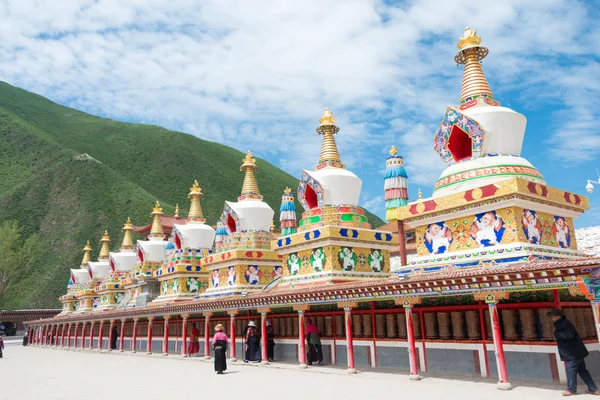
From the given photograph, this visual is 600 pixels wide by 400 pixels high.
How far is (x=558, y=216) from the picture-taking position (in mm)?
14438

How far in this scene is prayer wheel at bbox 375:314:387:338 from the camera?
49.5 feet

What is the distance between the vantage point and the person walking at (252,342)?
61.2ft

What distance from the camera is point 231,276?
24.8 m

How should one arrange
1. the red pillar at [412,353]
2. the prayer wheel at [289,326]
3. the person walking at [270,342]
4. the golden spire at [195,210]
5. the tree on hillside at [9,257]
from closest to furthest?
the red pillar at [412,353] < the prayer wheel at [289,326] < the person walking at [270,342] < the golden spire at [195,210] < the tree on hillside at [9,257]

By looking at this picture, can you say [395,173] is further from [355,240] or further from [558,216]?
[558,216]

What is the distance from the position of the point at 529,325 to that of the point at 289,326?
383 inches

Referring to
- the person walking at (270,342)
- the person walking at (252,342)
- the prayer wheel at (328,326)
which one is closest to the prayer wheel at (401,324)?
the prayer wheel at (328,326)

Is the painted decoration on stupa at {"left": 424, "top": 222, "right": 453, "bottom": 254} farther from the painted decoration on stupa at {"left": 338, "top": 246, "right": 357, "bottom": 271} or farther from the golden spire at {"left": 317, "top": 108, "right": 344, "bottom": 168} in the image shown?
the golden spire at {"left": 317, "top": 108, "right": 344, "bottom": 168}

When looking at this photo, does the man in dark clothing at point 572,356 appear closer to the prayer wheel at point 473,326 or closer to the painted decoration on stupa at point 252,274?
the prayer wheel at point 473,326

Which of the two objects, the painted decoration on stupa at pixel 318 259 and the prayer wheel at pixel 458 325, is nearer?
the prayer wheel at pixel 458 325

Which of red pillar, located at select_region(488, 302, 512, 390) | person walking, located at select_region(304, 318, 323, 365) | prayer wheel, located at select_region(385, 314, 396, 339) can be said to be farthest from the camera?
person walking, located at select_region(304, 318, 323, 365)

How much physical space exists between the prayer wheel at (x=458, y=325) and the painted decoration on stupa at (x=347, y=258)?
21.8 feet

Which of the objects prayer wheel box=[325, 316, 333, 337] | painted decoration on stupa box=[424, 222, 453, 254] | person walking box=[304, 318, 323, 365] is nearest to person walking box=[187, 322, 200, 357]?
person walking box=[304, 318, 323, 365]

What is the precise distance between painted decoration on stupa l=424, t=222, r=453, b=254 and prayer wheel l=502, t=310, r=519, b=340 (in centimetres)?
292
